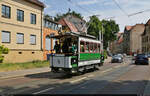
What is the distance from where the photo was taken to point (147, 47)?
7550 centimetres

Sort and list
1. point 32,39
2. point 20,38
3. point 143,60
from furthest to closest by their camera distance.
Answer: point 32,39 < point 143,60 < point 20,38

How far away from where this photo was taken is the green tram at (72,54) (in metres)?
12.7

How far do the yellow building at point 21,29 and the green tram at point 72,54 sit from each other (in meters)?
11.1

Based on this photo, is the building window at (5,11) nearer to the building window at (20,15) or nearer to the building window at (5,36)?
the building window at (20,15)

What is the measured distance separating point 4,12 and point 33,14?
5.67 m

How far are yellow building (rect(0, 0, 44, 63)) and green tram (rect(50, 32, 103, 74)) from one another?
36.5 feet

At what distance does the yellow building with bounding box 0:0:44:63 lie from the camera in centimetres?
2292

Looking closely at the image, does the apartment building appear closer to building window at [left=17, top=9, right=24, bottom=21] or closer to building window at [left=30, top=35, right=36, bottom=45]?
building window at [left=30, top=35, right=36, bottom=45]

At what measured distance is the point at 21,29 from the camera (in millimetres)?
25406

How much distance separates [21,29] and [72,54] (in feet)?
48.3

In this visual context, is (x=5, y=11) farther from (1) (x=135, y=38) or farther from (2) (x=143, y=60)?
(1) (x=135, y=38)

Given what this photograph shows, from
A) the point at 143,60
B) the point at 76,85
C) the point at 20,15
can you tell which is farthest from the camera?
the point at 143,60

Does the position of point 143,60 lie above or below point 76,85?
above

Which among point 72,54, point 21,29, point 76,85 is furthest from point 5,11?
point 76,85
